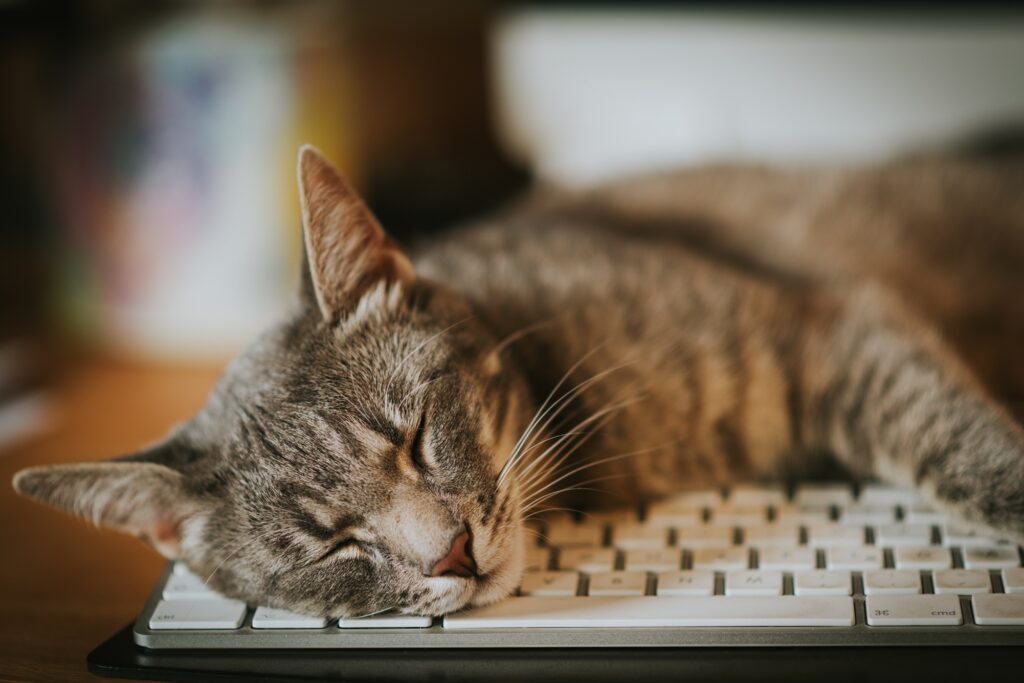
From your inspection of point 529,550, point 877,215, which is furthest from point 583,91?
point 529,550

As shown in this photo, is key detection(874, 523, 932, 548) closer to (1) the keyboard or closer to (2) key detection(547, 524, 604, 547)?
(1) the keyboard

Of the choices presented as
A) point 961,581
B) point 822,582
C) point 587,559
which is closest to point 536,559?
point 587,559

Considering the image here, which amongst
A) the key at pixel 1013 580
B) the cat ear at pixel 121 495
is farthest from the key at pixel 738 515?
the cat ear at pixel 121 495

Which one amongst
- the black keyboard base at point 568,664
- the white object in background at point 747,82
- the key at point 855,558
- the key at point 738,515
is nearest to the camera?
the black keyboard base at point 568,664

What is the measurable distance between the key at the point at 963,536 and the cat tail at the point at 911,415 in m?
0.01

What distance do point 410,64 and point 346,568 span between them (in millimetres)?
1144

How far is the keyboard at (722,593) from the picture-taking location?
69 cm

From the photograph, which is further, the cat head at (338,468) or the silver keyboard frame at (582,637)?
the cat head at (338,468)

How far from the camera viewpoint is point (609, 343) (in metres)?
1.05

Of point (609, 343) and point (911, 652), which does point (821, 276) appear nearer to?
Result: point (609, 343)

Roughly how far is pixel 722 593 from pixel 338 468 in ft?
1.12

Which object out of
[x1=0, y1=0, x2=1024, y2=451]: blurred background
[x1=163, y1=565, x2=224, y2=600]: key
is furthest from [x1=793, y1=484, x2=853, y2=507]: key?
[x1=0, y1=0, x2=1024, y2=451]: blurred background

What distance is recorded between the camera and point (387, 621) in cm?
77

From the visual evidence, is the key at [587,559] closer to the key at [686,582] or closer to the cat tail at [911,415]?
the key at [686,582]
